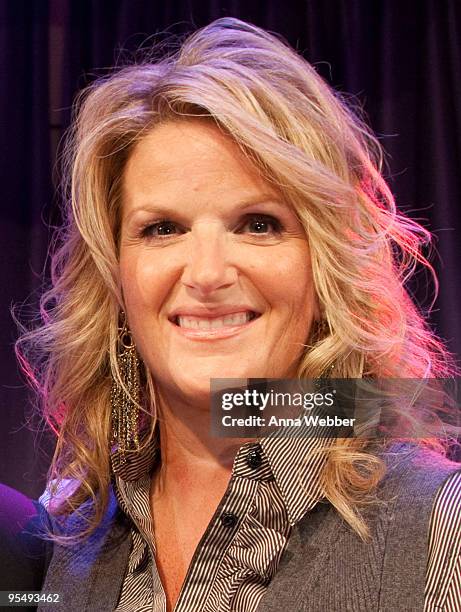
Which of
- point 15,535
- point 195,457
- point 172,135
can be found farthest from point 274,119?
point 15,535

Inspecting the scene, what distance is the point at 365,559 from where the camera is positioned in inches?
34.1

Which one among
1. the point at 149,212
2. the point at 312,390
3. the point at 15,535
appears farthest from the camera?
the point at 15,535

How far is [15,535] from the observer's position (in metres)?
1.12

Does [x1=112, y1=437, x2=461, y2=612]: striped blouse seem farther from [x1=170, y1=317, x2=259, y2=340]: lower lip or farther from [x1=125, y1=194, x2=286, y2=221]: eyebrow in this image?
[x1=125, y1=194, x2=286, y2=221]: eyebrow

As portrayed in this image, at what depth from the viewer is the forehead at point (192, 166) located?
98 cm

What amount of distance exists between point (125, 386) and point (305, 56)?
0.85 m

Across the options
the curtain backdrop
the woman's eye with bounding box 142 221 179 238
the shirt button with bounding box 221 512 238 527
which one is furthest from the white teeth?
the curtain backdrop

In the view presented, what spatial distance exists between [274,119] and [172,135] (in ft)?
0.39

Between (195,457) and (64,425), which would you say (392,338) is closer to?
(195,457)

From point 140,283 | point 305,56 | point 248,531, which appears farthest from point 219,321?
point 305,56

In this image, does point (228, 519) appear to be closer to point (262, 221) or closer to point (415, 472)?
point (415, 472)

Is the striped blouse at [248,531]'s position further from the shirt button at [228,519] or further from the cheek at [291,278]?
the cheek at [291,278]

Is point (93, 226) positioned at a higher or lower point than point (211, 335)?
higher

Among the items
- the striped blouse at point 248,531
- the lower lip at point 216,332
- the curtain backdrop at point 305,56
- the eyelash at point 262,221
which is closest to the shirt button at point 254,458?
the striped blouse at point 248,531
